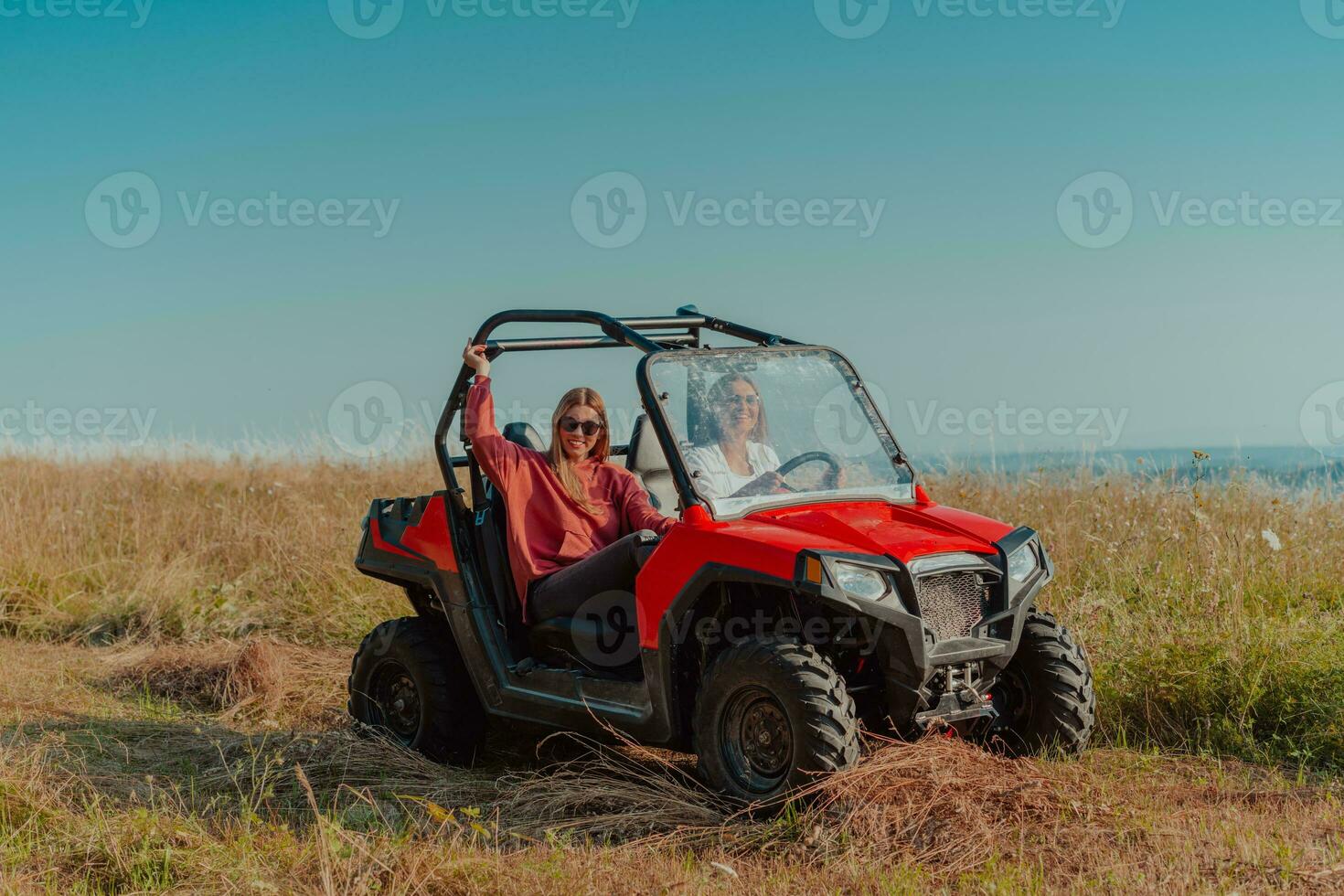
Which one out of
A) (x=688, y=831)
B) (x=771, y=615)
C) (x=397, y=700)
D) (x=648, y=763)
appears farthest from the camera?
(x=397, y=700)

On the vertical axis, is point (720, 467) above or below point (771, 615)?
above

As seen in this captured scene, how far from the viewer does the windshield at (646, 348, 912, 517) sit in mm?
4867

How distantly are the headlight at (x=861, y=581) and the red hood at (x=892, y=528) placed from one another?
106mm

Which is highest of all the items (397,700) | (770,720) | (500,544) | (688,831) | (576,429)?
(576,429)

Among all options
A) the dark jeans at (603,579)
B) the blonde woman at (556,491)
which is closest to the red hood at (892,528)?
the dark jeans at (603,579)

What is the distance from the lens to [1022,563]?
4.71 meters

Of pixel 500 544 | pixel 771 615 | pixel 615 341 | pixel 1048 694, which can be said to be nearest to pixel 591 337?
pixel 615 341

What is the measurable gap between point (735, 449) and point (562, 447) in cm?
95

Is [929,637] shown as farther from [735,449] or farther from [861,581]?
[735,449]

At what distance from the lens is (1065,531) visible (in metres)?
8.11

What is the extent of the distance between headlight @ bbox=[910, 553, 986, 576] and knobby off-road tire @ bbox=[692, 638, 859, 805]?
1.44ft

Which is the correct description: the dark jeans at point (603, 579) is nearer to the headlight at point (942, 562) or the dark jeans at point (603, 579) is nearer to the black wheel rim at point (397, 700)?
the black wheel rim at point (397, 700)

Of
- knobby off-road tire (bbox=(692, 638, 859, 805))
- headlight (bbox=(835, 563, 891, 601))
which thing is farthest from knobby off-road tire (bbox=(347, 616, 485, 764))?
headlight (bbox=(835, 563, 891, 601))

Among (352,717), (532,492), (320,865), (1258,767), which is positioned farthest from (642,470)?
(1258,767)
